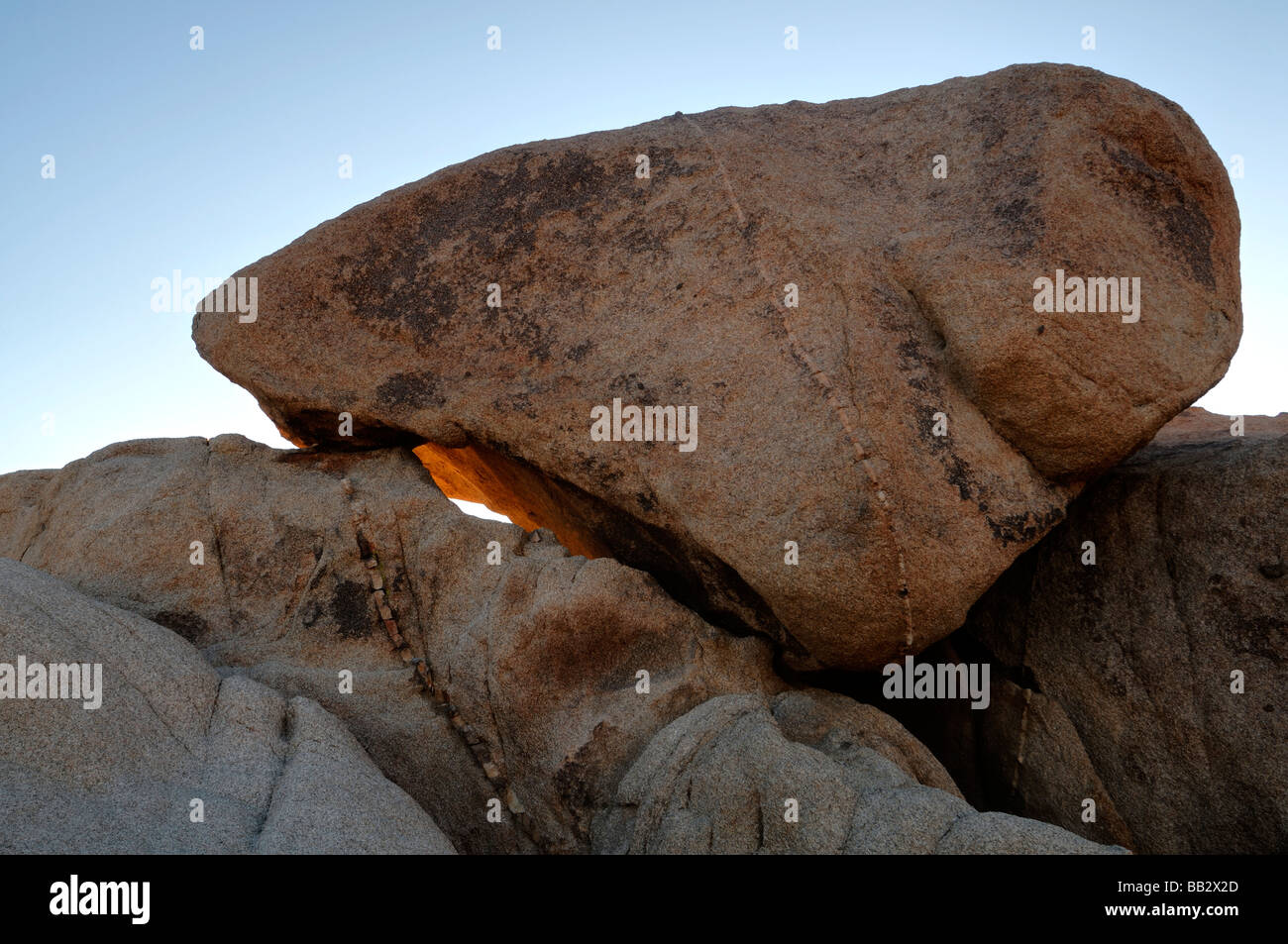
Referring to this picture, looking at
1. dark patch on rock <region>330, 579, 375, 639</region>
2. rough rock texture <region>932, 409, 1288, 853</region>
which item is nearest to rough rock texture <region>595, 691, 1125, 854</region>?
rough rock texture <region>932, 409, 1288, 853</region>

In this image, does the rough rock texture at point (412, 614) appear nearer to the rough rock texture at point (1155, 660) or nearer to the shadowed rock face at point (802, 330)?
the shadowed rock face at point (802, 330)

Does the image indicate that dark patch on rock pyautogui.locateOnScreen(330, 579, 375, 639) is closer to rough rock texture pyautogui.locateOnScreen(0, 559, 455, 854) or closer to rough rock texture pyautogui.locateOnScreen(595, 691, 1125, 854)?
rough rock texture pyautogui.locateOnScreen(0, 559, 455, 854)

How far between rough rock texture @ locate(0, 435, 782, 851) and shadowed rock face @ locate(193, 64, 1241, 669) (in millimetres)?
409

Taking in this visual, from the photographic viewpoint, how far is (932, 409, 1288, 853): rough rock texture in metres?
5.39

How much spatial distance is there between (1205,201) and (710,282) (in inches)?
110

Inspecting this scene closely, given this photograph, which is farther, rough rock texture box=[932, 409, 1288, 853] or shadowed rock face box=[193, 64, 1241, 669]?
rough rock texture box=[932, 409, 1288, 853]

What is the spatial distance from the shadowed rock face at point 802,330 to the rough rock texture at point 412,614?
0.41 m

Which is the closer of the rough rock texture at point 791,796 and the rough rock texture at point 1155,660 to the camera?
the rough rock texture at point 791,796

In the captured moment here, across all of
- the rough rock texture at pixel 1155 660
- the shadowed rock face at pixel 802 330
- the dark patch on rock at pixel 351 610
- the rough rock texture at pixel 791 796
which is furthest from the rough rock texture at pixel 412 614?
the rough rock texture at pixel 1155 660

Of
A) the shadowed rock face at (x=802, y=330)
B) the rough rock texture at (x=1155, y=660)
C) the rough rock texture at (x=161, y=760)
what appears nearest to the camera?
the rough rock texture at (x=161, y=760)

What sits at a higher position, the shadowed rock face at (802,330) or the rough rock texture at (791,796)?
the shadowed rock face at (802,330)

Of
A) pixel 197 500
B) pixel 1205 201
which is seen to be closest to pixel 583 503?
pixel 197 500

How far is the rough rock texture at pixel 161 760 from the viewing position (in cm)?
404

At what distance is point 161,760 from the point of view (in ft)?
15.0
